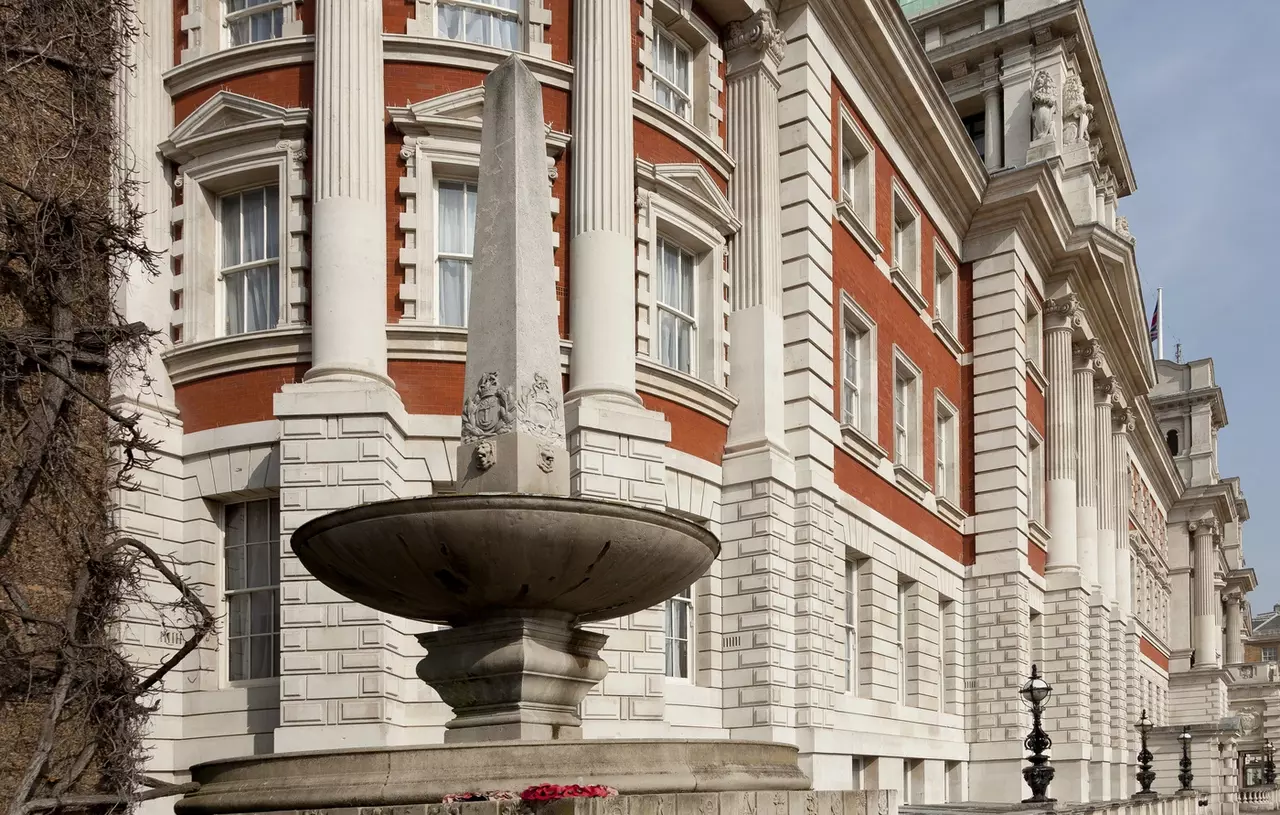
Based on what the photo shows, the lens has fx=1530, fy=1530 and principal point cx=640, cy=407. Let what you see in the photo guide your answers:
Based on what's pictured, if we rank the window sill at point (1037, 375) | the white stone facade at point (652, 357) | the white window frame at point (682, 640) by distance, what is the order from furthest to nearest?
the window sill at point (1037, 375) → the white window frame at point (682, 640) → the white stone facade at point (652, 357)

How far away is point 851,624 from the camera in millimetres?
27703

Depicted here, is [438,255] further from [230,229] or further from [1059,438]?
[1059,438]

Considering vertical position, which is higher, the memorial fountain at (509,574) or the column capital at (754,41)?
the column capital at (754,41)

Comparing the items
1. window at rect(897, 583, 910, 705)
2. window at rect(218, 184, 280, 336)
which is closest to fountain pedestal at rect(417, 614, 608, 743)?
window at rect(218, 184, 280, 336)

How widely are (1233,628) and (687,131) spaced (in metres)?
79.0

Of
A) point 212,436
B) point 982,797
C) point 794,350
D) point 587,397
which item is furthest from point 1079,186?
point 212,436

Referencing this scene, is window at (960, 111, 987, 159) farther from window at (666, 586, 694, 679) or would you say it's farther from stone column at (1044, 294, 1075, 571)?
window at (666, 586, 694, 679)

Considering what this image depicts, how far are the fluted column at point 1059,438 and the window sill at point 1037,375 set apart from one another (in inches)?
9.9

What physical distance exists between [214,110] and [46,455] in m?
4.89

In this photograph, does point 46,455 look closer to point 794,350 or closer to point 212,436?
point 212,436

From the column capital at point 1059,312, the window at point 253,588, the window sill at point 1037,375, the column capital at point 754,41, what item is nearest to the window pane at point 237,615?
the window at point 253,588

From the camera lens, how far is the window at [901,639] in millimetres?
30453

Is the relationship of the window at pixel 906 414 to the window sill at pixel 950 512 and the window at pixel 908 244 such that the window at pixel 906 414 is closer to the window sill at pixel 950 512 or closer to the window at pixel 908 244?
the window sill at pixel 950 512

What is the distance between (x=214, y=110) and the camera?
19625mm
